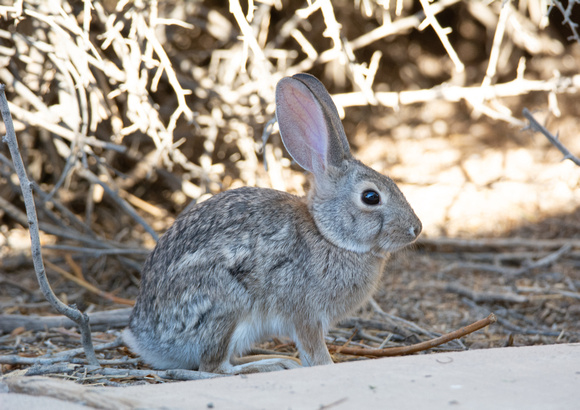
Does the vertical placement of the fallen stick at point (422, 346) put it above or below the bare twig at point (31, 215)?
below

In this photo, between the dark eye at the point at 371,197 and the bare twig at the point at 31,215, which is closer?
the bare twig at the point at 31,215

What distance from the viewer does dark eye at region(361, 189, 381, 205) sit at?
3463 mm

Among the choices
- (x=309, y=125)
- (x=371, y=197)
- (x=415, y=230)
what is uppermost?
(x=309, y=125)

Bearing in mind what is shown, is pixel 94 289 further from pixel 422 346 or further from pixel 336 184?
pixel 422 346

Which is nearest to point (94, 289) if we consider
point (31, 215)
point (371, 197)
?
point (31, 215)

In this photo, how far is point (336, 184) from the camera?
11.7ft

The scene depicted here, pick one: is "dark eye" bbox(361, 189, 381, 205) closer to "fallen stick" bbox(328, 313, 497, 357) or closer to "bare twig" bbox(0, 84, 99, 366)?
"fallen stick" bbox(328, 313, 497, 357)

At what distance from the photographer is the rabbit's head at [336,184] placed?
344 centimetres

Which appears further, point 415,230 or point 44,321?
point 44,321

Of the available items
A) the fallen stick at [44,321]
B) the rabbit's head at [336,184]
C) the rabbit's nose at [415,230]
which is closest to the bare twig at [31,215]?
the fallen stick at [44,321]

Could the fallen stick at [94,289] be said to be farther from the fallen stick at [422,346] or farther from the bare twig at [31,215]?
the fallen stick at [422,346]

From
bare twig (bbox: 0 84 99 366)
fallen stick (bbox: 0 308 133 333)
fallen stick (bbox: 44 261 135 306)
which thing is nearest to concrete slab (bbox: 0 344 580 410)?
bare twig (bbox: 0 84 99 366)

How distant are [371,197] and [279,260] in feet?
1.85

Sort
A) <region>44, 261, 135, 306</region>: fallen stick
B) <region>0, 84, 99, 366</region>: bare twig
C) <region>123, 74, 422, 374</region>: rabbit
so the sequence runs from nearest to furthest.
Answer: <region>0, 84, 99, 366</region>: bare twig → <region>123, 74, 422, 374</region>: rabbit → <region>44, 261, 135, 306</region>: fallen stick
